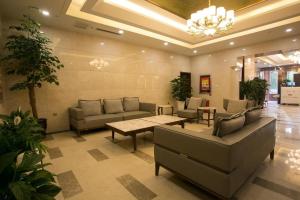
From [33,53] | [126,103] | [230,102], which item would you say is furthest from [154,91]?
[33,53]

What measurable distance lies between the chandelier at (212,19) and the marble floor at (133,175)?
9.46 feet

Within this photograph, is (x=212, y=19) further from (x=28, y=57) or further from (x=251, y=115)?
(x=28, y=57)

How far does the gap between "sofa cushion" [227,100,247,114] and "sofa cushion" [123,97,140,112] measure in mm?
3054

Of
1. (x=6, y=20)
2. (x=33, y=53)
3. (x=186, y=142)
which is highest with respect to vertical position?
(x=6, y=20)

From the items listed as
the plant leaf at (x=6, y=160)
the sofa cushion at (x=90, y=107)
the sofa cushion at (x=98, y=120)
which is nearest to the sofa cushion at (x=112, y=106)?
the sofa cushion at (x=90, y=107)

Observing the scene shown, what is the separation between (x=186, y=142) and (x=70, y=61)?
4394 mm

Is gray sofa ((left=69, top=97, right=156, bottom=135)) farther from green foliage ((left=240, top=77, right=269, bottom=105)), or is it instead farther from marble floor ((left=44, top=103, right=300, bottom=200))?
green foliage ((left=240, top=77, right=269, bottom=105))

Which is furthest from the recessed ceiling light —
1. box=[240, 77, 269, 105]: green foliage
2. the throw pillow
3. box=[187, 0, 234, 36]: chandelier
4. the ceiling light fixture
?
box=[240, 77, 269, 105]: green foliage

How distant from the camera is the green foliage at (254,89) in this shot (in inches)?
262

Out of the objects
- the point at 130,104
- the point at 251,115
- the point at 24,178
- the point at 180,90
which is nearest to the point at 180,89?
the point at 180,90

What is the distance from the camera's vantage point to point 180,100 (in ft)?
25.1

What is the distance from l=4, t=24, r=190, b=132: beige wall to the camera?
4652 millimetres

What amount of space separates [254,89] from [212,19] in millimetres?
4284

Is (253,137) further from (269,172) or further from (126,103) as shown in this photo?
(126,103)
